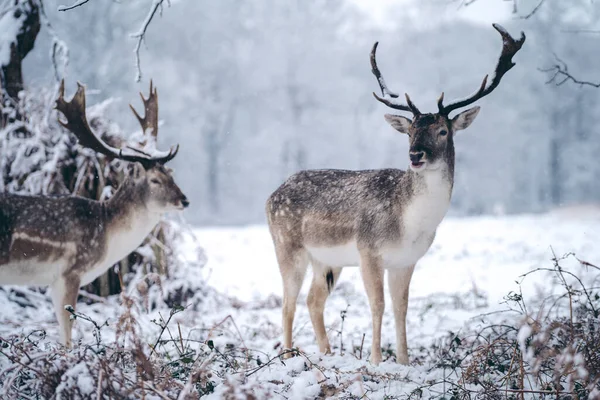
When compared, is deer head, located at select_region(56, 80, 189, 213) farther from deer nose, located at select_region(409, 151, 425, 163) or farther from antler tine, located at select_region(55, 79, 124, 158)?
deer nose, located at select_region(409, 151, 425, 163)

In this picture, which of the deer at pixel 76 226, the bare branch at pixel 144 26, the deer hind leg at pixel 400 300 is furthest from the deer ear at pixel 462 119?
the deer at pixel 76 226

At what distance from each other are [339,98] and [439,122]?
2500 cm

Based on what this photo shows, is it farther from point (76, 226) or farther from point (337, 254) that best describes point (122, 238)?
point (337, 254)

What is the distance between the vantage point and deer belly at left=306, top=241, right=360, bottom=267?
4918 mm

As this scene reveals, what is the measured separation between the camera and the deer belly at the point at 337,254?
4.92 metres

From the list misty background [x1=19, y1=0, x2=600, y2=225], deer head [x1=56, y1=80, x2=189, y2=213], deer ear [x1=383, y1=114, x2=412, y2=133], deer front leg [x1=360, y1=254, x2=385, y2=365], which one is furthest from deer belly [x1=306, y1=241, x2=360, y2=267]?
Answer: misty background [x1=19, y1=0, x2=600, y2=225]

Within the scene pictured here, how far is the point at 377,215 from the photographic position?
15.5ft

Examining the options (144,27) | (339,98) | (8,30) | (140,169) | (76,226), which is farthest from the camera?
(339,98)

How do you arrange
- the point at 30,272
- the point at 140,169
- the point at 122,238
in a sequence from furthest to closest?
1. the point at 140,169
2. the point at 122,238
3. the point at 30,272

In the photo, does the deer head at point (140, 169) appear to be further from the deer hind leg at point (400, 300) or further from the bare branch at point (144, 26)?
the deer hind leg at point (400, 300)

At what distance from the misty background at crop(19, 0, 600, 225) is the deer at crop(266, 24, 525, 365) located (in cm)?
2252

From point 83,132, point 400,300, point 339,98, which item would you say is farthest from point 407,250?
point 339,98

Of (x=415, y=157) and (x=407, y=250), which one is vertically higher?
(x=415, y=157)

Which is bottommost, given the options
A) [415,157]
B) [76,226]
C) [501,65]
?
[76,226]
